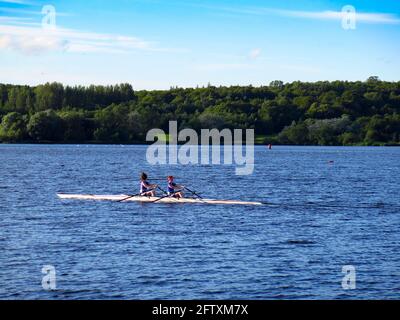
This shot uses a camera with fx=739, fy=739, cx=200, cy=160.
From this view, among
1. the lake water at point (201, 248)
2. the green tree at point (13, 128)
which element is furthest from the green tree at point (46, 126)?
the lake water at point (201, 248)

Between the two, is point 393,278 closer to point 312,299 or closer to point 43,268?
point 312,299

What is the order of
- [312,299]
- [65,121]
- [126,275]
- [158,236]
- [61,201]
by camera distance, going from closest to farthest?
[312,299]
[126,275]
[158,236]
[61,201]
[65,121]

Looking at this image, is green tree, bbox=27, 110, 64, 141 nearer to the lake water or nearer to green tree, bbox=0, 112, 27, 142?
green tree, bbox=0, 112, 27, 142

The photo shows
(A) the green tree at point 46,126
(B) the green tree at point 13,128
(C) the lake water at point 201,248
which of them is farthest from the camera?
(B) the green tree at point 13,128

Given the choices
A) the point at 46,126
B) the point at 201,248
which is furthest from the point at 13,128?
the point at 201,248

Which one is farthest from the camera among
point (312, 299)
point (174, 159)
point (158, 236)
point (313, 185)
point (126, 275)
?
point (174, 159)

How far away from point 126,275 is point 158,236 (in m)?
8.40

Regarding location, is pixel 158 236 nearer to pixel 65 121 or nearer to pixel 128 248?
pixel 128 248

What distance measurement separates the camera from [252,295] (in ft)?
80.0

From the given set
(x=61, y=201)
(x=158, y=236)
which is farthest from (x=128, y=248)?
(x=61, y=201)

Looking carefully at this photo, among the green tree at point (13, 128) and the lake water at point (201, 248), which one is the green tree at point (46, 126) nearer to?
the green tree at point (13, 128)

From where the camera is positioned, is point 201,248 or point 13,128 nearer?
point 201,248

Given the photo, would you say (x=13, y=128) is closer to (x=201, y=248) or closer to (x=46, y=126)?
(x=46, y=126)
